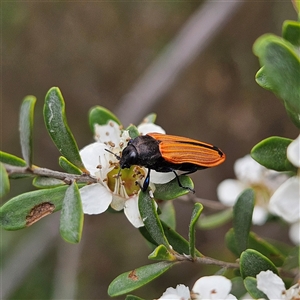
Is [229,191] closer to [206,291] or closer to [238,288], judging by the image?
[238,288]

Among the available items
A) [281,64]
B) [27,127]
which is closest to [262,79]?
[281,64]

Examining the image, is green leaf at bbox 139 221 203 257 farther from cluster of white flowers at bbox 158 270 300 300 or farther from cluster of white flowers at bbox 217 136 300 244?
cluster of white flowers at bbox 217 136 300 244

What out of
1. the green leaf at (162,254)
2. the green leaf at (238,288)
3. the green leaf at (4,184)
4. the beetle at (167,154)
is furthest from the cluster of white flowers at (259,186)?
the green leaf at (4,184)

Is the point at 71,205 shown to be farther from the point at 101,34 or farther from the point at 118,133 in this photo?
the point at 101,34

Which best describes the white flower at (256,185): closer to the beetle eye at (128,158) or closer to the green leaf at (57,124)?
the beetle eye at (128,158)

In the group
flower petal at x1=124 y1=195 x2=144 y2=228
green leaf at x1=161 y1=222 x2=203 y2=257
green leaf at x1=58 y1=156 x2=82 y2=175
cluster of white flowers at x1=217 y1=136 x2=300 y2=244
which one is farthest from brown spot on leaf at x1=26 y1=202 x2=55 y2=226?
cluster of white flowers at x1=217 y1=136 x2=300 y2=244

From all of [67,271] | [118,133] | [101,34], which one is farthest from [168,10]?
[118,133]
